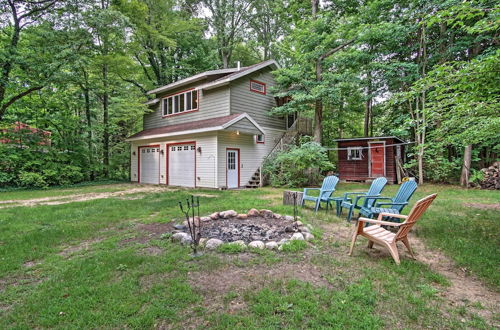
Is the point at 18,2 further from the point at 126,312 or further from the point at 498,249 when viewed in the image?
the point at 498,249

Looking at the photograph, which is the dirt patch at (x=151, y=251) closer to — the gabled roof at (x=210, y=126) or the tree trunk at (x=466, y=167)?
the gabled roof at (x=210, y=126)

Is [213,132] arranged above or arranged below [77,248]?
above

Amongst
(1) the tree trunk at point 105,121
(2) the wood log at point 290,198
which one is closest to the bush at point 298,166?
(2) the wood log at point 290,198

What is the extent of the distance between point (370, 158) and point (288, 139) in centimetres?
467

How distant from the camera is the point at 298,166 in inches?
442

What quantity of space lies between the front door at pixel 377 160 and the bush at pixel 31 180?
1696cm

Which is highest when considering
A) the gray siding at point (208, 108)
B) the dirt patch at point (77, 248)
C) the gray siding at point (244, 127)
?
the gray siding at point (208, 108)

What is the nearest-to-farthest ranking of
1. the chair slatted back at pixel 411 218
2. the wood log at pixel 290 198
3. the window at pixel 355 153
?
the chair slatted back at pixel 411 218 → the wood log at pixel 290 198 → the window at pixel 355 153

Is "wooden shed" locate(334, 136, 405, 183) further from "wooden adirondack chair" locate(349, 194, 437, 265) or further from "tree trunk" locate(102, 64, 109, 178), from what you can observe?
"tree trunk" locate(102, 64, 109, 178)

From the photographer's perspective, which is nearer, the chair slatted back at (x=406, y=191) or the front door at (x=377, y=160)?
the chair slatted back at (x=406, y=191)

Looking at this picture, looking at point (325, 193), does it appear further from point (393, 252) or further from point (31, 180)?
point (31, 180)

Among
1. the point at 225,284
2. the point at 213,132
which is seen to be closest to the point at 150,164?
the point at 213,132

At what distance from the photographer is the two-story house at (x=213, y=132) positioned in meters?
11.3

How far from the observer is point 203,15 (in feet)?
68.2
